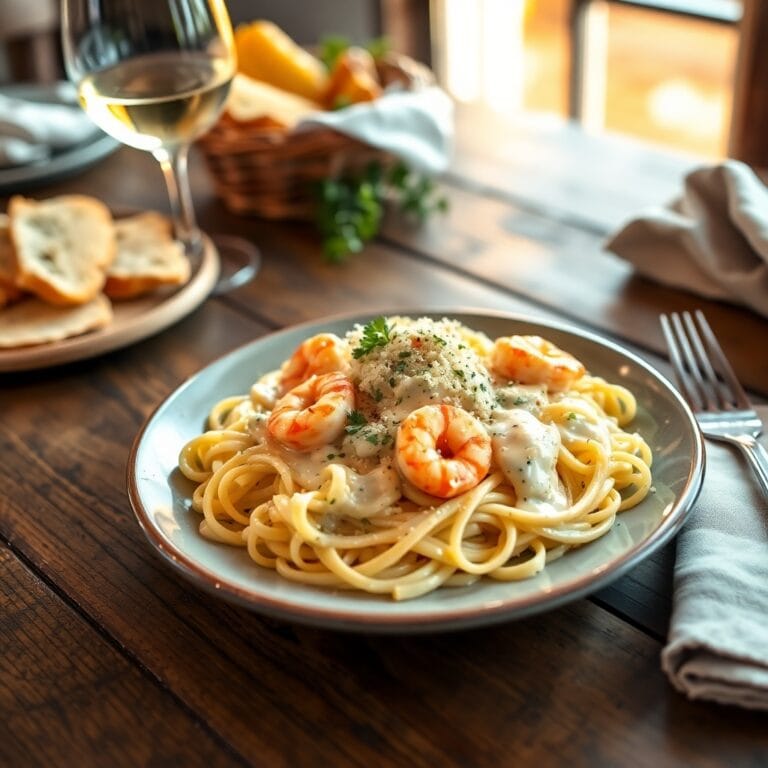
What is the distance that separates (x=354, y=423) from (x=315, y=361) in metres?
0.16

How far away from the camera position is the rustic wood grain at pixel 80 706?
1.11 meters

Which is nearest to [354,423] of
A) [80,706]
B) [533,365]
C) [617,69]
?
[533,365]

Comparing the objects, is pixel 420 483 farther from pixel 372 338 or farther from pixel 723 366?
pixel 723 366

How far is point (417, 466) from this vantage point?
1202 millimetres

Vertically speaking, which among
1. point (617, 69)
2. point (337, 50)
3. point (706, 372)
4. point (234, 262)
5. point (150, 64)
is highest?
point (150, 64)

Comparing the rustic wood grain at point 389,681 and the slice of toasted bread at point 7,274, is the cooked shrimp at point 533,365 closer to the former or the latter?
the rustic wood grain at point 389,681

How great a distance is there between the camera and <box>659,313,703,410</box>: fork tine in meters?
1.60

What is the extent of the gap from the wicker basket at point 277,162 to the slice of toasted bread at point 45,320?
526 millimetres

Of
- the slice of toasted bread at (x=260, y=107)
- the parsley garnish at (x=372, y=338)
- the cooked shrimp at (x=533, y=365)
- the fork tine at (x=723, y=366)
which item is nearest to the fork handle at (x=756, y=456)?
the fork tine at (x=723, y=366)

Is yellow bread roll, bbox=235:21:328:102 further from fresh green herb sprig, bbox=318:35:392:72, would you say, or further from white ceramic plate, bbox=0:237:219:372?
white ceramic plate, bbox=0:237:219:372

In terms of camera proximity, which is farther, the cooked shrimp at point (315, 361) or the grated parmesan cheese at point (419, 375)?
the cooked shrimp at point (315, 361)

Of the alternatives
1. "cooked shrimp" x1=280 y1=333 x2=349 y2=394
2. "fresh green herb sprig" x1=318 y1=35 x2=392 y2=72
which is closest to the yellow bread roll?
"fresh green herb sprig" x1=318 y1=35 x2=392 y2=72

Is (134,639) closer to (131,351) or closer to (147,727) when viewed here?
(147,727)

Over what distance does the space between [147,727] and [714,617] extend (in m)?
0.65
